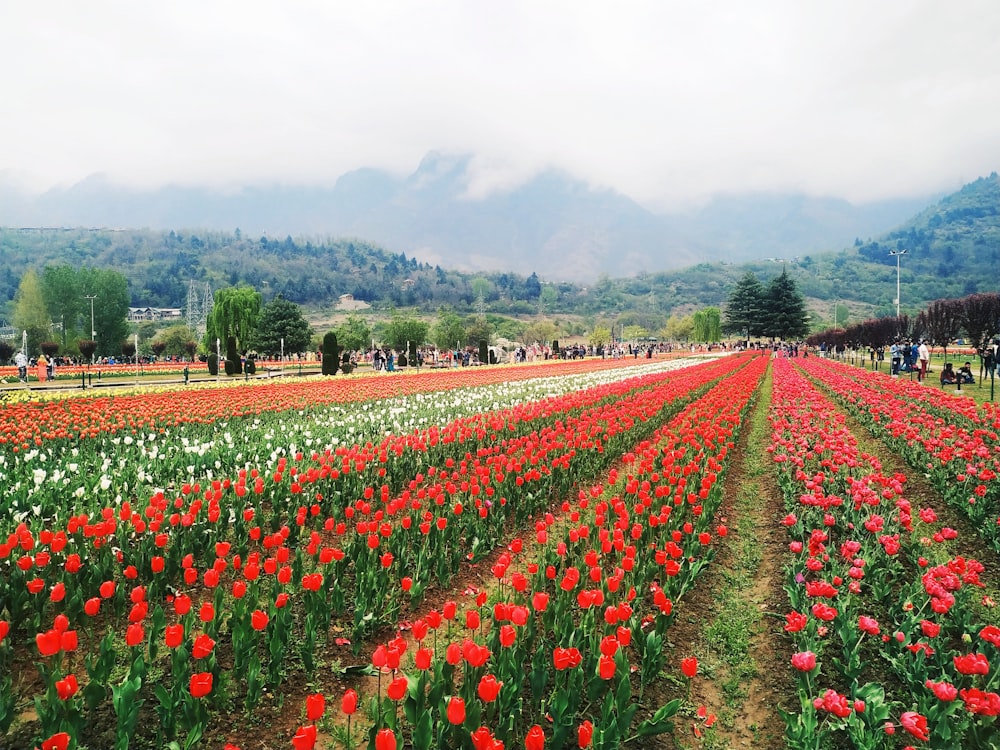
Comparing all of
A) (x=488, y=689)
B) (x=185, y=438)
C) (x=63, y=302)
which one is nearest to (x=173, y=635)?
(x=488, y=689)

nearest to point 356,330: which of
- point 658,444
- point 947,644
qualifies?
point 658,444

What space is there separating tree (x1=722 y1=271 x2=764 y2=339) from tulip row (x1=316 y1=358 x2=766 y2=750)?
92431 mm

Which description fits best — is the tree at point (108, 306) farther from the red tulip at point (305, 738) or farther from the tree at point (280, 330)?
the red tulip at point (305, 738)

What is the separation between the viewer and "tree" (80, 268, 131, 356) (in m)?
77.3

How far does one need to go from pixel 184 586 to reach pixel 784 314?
95.0 metres

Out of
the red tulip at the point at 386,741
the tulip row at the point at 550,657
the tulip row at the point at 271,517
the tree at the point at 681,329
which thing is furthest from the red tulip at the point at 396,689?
the tree at the point at 681,329

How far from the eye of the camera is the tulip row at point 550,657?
284cm

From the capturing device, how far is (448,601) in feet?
14.9

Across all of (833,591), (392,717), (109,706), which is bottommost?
(109,706)

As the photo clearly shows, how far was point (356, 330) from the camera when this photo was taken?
102m

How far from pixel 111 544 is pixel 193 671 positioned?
219cm

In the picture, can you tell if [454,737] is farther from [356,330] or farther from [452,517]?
[356,330]

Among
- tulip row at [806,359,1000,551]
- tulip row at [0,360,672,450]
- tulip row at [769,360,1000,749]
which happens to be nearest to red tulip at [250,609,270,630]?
tulip row at [769,360,1000,749]

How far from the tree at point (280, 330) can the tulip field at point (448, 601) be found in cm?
6955
